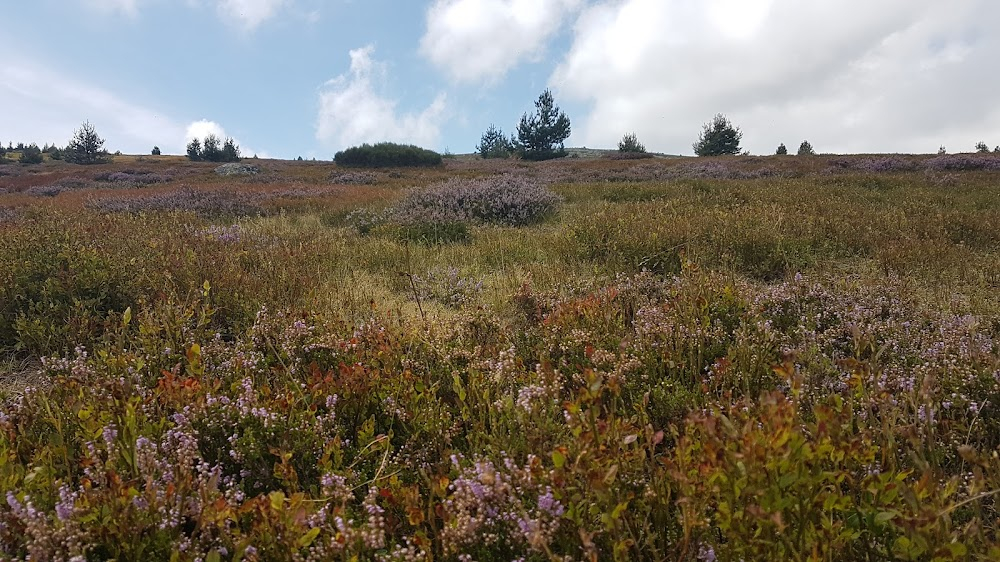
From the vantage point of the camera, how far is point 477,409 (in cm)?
254

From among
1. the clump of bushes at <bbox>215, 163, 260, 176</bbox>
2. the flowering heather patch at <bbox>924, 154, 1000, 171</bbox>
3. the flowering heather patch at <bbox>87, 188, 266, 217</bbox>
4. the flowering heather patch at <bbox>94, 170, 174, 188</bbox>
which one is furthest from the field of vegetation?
the clump of bushes at <bbox>215, 163, 260, 176</bbox>

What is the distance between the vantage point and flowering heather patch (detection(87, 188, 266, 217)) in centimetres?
1122

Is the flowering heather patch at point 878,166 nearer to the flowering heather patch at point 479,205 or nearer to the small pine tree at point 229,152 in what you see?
the flowering heather patch at point 479,205

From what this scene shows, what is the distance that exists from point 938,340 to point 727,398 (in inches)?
71.9

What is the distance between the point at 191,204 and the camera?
1173 centimetres

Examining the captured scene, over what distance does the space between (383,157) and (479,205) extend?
93.7ft

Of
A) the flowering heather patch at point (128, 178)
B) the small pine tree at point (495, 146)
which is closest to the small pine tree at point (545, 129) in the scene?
the small pine tree at point (495, 146)

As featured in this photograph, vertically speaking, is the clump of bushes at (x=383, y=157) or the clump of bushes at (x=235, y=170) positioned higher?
the clump of bushes at (x=383, y=157)

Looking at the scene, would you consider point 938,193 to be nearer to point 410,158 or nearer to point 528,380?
point 528,380

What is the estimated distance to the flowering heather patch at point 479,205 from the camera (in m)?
9.30

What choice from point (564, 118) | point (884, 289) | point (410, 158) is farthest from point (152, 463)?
point (564, 118)

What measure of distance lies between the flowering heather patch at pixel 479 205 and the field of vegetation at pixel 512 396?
92.5 inches

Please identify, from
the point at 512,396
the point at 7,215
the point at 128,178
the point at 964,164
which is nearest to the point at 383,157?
the point at 128,178

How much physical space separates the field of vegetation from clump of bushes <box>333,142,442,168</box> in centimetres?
3052
